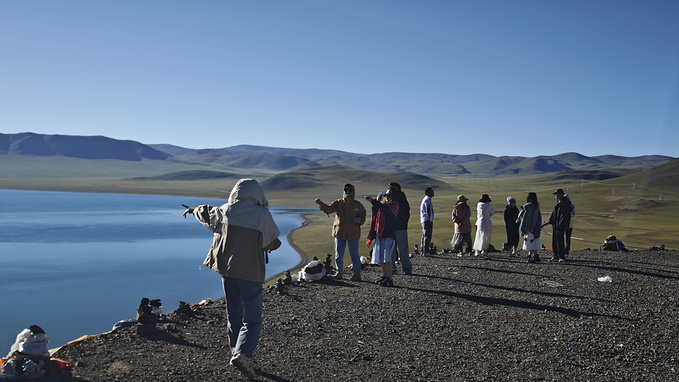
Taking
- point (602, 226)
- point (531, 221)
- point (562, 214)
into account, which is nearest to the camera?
point (562, 214)

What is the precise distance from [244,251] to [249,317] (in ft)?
2.20

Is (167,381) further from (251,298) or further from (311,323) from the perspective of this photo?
(311,323)

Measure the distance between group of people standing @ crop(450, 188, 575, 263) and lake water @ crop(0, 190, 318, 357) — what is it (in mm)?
8627

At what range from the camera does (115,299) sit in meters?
18.1

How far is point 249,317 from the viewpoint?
525 cm

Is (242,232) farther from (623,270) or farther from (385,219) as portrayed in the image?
(623,270)

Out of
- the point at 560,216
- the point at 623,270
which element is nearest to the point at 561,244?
the point at 560,216

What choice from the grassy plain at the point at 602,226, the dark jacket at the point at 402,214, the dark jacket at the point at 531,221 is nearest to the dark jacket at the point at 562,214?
the dark jacket at the point at 531,221

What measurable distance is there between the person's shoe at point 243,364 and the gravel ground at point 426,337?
196 millimetres

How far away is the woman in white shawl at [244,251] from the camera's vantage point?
5.20 meters

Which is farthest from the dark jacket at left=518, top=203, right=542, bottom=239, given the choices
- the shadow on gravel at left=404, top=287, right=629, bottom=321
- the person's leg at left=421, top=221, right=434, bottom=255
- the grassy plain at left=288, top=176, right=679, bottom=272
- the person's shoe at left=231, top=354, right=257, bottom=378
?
the person's shoe at left=231, top=354, right=257, bottom=378

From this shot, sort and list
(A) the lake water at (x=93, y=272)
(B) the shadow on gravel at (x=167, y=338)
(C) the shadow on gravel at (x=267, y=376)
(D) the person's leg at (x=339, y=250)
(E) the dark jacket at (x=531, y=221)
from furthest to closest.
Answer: (A) the lake water at (x=93, y=272) < (E) the dark jacket at (x=531, y=221) < (D) the person's leg at (x=339, y=250) < (B) the shadow on gravel at (x=167, y=338) < (C) the shadow on gravel at (x=267, y=376)

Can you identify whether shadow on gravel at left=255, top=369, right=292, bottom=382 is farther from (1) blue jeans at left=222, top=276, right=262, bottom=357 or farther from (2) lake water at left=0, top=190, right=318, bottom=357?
(2) lake water at left=0, top=190, right=318, bottom=357

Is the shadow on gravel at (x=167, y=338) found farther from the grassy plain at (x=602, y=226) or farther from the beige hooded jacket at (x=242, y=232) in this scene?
the grassy plain at (x=602, y=226)
